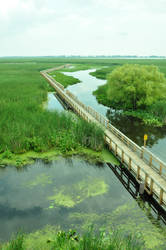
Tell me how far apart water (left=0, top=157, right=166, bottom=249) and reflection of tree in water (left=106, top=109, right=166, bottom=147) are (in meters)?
8.41

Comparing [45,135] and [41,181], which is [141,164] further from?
[45,135]

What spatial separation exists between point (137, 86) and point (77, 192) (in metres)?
22.8

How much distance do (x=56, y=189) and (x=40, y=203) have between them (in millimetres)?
1585

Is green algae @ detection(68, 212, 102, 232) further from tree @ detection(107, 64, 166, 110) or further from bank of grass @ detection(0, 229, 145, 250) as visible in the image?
tree @ detection(107, 64, 166, 110)

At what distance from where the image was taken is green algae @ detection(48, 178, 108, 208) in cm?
1264

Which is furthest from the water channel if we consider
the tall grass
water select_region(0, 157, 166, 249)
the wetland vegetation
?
the tall grass

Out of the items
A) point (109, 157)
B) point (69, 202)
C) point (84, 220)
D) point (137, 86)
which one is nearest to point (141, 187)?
point (84, 220)

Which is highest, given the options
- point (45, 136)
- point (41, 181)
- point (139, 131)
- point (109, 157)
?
point (45, 136)

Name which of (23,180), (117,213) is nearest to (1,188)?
(23,180)

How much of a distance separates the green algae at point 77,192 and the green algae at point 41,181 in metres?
1.06

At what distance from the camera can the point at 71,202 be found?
494 inches

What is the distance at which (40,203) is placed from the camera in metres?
12.6

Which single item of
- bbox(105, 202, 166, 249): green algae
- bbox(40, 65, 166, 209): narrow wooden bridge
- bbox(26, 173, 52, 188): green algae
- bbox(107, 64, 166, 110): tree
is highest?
bbox(107, 64, 166, 110): tree

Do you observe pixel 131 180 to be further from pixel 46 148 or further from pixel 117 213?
pixel 46 148
